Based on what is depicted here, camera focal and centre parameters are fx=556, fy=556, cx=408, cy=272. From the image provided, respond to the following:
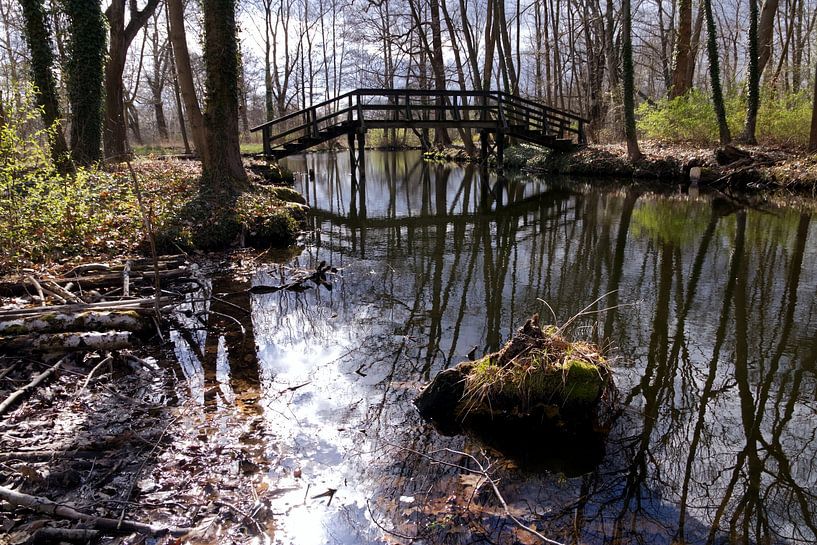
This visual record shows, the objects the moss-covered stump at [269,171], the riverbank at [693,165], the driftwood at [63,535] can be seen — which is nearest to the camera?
the driftwood at [63,535]

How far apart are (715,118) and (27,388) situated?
2124cm

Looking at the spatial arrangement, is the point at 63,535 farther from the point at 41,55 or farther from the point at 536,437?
the point at 41,55

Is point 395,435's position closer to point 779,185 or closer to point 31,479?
point 31,479

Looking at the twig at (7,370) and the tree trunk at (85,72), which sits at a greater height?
the tree trunk at (85,72)

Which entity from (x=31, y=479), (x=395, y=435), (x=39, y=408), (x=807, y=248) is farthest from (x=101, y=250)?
(x=807, y=248)

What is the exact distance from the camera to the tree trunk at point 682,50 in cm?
1961

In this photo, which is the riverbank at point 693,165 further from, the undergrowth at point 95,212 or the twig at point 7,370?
the twig at point 7,370

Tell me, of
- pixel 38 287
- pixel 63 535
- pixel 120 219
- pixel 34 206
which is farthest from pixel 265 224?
pixel 63 535

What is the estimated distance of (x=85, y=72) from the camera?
13.7m

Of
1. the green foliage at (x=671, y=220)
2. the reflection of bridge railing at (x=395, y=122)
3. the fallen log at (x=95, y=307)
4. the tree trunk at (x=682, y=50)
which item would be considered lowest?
the fallen log at (x=95, y=307)

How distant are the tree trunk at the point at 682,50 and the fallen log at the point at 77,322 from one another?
2070 centimetres

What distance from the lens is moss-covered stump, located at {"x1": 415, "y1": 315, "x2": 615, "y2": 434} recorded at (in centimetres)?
448

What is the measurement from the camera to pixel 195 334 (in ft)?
21.1

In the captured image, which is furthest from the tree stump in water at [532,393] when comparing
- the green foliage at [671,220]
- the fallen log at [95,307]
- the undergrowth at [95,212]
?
the green foliage at [671,220]
